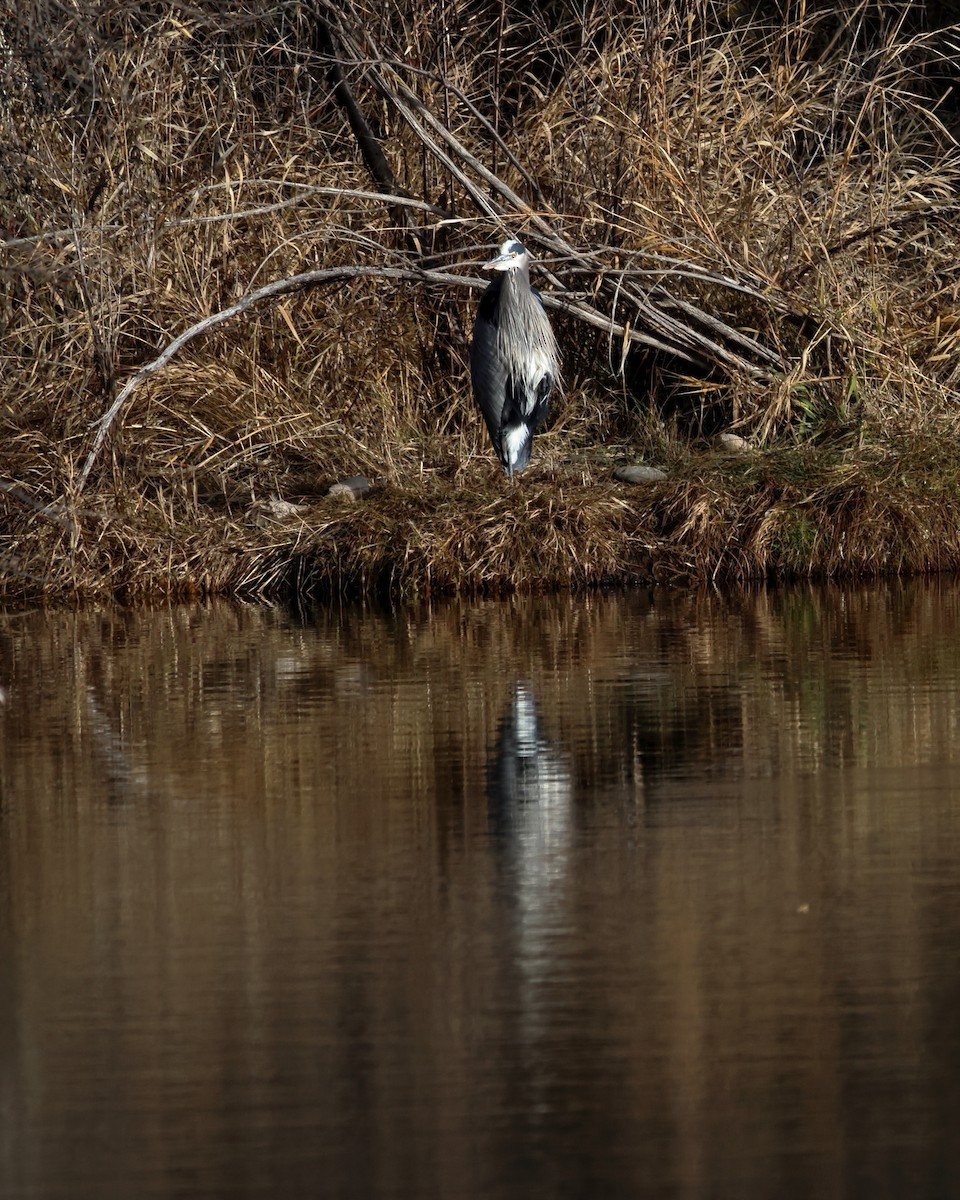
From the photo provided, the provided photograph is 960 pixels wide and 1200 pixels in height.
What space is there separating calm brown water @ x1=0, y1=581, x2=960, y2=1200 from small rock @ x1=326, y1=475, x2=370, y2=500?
377 cm

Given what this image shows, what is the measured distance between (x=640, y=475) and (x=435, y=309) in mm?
2084

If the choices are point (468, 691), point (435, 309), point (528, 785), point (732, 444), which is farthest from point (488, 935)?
point (435, 309)

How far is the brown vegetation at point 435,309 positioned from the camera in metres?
11.2

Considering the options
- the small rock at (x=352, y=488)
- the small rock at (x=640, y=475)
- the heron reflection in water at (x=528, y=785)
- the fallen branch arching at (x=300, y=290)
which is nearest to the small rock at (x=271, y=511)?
the small rock at (x=352, y=488)

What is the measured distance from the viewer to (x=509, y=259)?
456 inches

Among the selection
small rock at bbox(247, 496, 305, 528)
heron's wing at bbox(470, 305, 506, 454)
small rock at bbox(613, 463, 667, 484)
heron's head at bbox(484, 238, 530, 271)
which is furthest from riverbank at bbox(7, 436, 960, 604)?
heron's head at bbox(484, 238, 530, 271)

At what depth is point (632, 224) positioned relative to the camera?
12.5m

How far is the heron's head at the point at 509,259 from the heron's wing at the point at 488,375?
264 millimetres

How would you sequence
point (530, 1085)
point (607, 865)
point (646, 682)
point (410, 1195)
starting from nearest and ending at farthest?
1. point (410, 1195)
2. point (530, 1085)
3. point (607, 865)
4. point (646, 682)

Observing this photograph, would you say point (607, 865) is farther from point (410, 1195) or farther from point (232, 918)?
point (410, 1195)

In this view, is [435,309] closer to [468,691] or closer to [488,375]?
[488,375]

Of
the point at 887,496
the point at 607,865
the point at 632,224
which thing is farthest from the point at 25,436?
the point at 607,865

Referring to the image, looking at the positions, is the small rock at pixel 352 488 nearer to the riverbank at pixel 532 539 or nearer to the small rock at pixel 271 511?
the riverbank at pixel 532 539

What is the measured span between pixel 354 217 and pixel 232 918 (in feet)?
30.1
